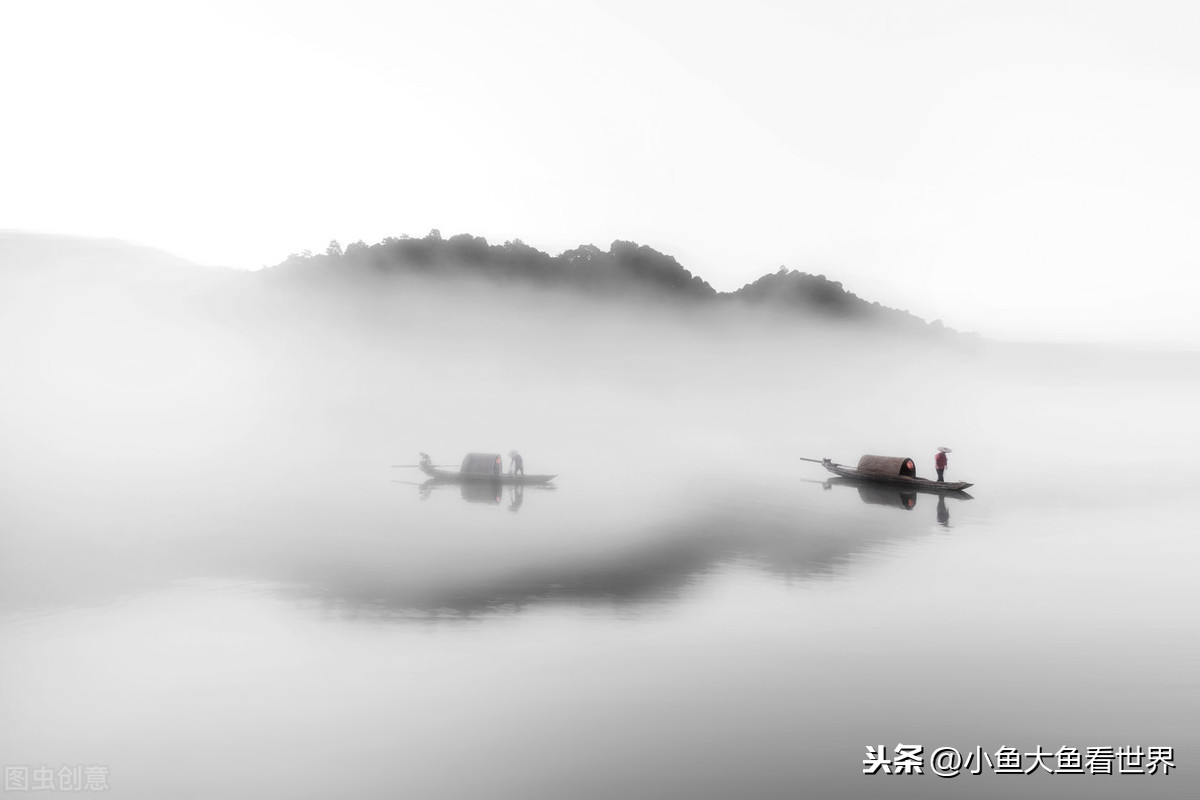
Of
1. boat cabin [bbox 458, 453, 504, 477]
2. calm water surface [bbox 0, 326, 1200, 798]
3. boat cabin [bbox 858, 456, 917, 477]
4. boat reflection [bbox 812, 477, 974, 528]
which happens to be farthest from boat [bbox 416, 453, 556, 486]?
boat cabin [bbox 858, 456, 917, 477]

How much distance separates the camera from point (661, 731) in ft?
60.4

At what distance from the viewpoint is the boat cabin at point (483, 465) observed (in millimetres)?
60622

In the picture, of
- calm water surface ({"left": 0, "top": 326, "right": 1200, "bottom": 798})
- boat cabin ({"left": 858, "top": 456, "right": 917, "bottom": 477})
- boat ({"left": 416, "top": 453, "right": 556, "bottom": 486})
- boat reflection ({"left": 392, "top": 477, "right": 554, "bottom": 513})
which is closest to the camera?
calm water surface ({"left": 0, "top": 326, "right": 1200, "bottom": 798})

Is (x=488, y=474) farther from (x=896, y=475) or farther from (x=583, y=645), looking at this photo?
(x=583, y=645)

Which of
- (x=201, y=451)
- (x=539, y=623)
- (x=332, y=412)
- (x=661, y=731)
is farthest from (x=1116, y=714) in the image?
(x=332, y=412)

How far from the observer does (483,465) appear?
2398 inches

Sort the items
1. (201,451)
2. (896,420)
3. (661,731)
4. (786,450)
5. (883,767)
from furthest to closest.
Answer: (896,420) < (786,450) < (201,451) < (661,731) < (883,767)

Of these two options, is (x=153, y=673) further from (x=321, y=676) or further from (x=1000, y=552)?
(x=1000, y=552)

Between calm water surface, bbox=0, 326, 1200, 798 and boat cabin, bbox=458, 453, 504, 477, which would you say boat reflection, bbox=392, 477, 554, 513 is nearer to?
boat cabin, bbox=458, 453, 504, 477

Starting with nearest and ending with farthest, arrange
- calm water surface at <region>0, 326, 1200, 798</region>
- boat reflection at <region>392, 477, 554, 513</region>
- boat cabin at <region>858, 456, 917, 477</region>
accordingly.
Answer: calm water surface at <region>0, 326, 1200, 798</region>, boat reflection at <region>392, 477, 554, 513</region>, boat cabin at <region>858, 456, 917, 477</region>

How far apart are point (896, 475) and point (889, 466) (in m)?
1.12

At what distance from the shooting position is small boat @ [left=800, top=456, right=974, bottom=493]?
61.3 metres

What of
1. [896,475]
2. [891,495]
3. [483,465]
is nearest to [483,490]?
[483,465]

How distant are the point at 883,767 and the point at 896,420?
157 m
